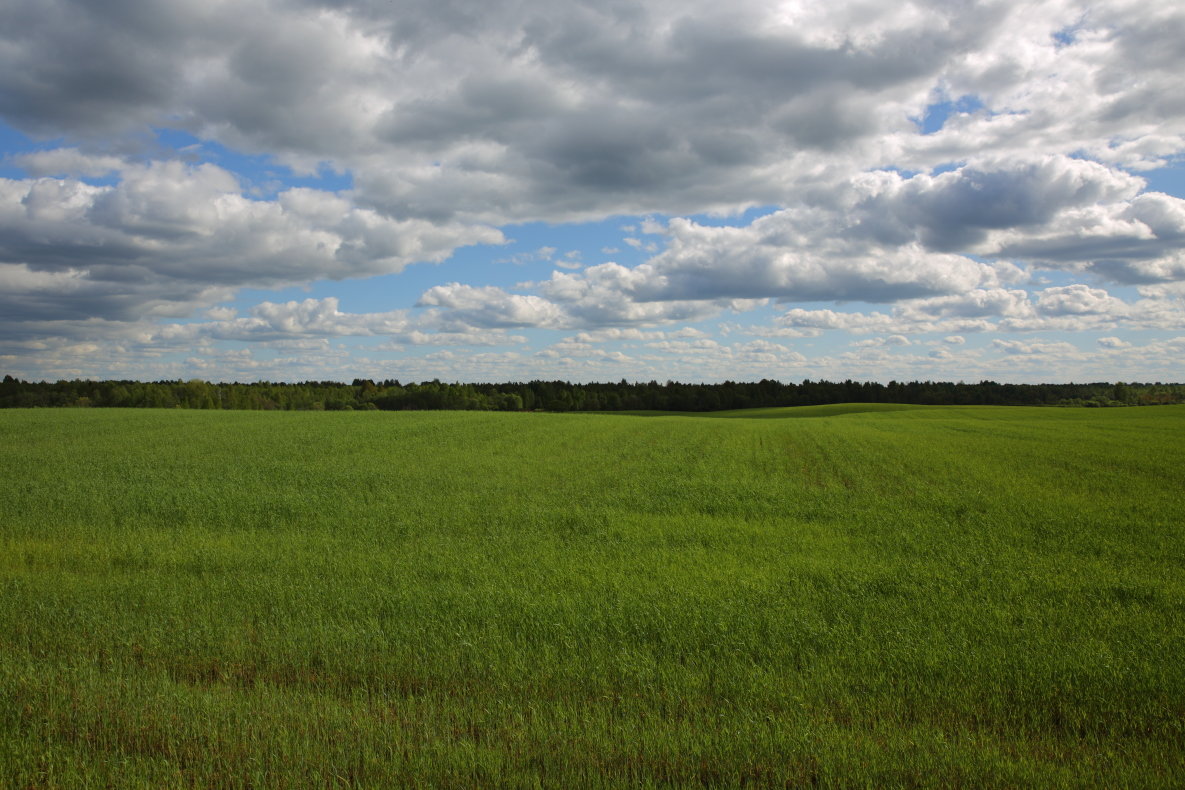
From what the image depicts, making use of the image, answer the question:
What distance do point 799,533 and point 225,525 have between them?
1524 centimetres

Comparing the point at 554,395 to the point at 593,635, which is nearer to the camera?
the point at 593,635

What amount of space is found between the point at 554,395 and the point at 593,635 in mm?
126229

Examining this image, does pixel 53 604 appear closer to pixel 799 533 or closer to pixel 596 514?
pixel 596 514

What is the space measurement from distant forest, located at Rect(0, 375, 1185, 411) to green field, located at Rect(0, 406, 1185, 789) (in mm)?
94927

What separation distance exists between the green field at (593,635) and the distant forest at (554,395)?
94.9 metres

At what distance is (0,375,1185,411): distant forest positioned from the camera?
11025 centimetres

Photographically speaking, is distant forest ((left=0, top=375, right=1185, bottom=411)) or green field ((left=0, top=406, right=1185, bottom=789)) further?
distant forest ((left=0, top=375, right=1185, bottom=411))

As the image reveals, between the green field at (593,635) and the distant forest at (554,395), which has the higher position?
the distant forest at (554,395)

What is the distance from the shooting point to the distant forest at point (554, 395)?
110m

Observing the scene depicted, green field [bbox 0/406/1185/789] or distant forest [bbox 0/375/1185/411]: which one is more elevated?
distant forest [bbox 0/375/1185/411]

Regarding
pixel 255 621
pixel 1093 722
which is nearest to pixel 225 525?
pixel 255 621

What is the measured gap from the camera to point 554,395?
135 meters

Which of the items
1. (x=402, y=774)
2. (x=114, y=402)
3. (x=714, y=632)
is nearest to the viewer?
(x=402, y=774)

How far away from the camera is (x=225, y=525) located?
18.4m
